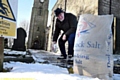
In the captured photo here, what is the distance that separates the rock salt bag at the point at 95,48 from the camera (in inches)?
58.5

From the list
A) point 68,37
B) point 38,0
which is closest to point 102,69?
point 68,37

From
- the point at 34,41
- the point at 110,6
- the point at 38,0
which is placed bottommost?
the point at 34,41

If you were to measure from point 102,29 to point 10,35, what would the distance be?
1.06 m

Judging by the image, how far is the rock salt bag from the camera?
1485mm

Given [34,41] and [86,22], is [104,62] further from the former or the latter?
[34,41]

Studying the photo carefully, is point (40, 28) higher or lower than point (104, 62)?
higher

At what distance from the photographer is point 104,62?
4.85 feet

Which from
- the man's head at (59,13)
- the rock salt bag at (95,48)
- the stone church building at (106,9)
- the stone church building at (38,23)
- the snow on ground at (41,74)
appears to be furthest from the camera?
the stone church building at (38,23)

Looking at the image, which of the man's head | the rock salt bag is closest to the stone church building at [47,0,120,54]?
the man's head

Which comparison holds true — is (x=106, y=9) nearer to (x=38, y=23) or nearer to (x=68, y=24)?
(x=68, y=24)

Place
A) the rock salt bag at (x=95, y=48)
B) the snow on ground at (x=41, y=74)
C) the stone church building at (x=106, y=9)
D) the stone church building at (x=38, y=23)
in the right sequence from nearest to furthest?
the snow on ground at (x=41, y=74), the rock salt bag at (x=95, y=48), the stone church building at (x=106, y=9), the stone church building at (x=38, y=23)

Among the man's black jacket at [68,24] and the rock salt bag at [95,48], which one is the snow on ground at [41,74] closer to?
the rock salt bag at [95,48]

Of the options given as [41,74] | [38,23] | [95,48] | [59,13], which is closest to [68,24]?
[59,13]

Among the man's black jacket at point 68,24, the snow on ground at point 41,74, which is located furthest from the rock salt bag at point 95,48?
the man's black jacket at point 68,24
